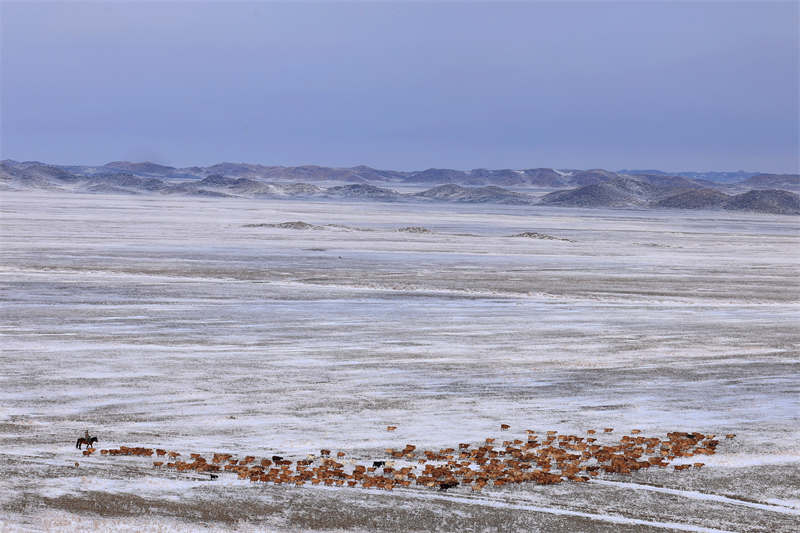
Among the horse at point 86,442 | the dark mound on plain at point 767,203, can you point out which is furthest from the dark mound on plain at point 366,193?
the horse at point 86,442

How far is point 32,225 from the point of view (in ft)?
161

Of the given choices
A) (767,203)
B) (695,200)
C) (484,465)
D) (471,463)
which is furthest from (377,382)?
(695,200)

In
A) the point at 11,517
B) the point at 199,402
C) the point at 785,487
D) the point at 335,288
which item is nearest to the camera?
the point at 11,517

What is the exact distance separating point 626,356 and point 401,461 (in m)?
7.75

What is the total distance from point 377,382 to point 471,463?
4315 mm

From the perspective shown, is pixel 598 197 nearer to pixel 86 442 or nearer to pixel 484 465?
pixel 484 465

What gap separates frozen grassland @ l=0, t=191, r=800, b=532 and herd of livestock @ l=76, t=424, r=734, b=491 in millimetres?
179

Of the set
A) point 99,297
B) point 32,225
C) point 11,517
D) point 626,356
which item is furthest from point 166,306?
point 32,225

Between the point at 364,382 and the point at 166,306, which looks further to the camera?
the point at 166,306

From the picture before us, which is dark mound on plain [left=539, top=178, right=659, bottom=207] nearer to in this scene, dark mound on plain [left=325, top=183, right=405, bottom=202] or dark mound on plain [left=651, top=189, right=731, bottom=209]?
dark mound on plain [left=651, top=189, right=731, bottom=209]

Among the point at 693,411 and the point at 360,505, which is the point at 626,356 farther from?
the point at 360,505

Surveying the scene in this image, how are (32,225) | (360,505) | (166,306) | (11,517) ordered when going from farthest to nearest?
(32,225)
(166,306)
(360,505)
(11,517)

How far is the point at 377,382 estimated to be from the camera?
13.3 meters

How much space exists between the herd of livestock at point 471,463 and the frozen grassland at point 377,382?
0.18 metres
